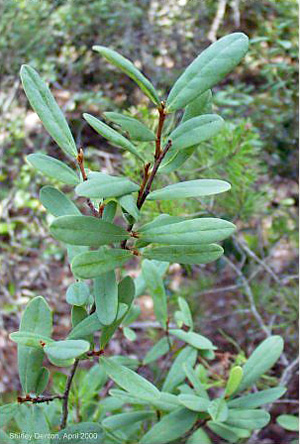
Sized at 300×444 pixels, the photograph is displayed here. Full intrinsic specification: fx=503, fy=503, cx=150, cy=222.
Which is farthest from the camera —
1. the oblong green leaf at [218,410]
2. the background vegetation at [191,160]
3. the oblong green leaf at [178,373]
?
the background vegetation at [191,160]

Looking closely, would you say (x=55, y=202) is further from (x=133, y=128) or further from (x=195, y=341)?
(x=195, y=341)

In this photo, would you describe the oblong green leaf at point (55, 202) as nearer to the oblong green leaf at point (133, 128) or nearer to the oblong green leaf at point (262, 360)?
the oblong green leaf at point (133, 128)

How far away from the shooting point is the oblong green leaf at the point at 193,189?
1.43 ft

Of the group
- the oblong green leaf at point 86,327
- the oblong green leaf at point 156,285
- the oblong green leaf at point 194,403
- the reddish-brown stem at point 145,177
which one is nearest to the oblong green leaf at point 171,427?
the oblong green leaf at point 194,403

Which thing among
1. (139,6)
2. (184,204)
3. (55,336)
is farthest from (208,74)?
(139,6)

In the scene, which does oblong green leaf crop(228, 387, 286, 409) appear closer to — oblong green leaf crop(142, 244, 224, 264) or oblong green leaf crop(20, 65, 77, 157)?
oblong green leaf crop(142, 244, 224, 264)

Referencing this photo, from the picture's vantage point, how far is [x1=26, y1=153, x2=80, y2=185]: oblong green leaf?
45 cm

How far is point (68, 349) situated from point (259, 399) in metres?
0.36

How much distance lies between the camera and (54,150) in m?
2.11

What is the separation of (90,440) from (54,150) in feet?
5.54

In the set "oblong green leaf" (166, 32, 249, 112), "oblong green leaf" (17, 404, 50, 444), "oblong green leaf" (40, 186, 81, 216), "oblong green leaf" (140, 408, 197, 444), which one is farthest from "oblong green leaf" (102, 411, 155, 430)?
"oblong green leaf" (166, 32, 249, 112)

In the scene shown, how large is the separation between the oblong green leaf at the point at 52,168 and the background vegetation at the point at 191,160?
1.86ft

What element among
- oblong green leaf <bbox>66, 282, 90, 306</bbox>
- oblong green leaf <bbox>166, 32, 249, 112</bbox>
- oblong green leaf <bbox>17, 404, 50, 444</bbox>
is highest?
oblong green leaf <bbox>166, 32, 249, 112</bbox>

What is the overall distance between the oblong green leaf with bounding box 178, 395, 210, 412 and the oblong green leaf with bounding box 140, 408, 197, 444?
2 cm
